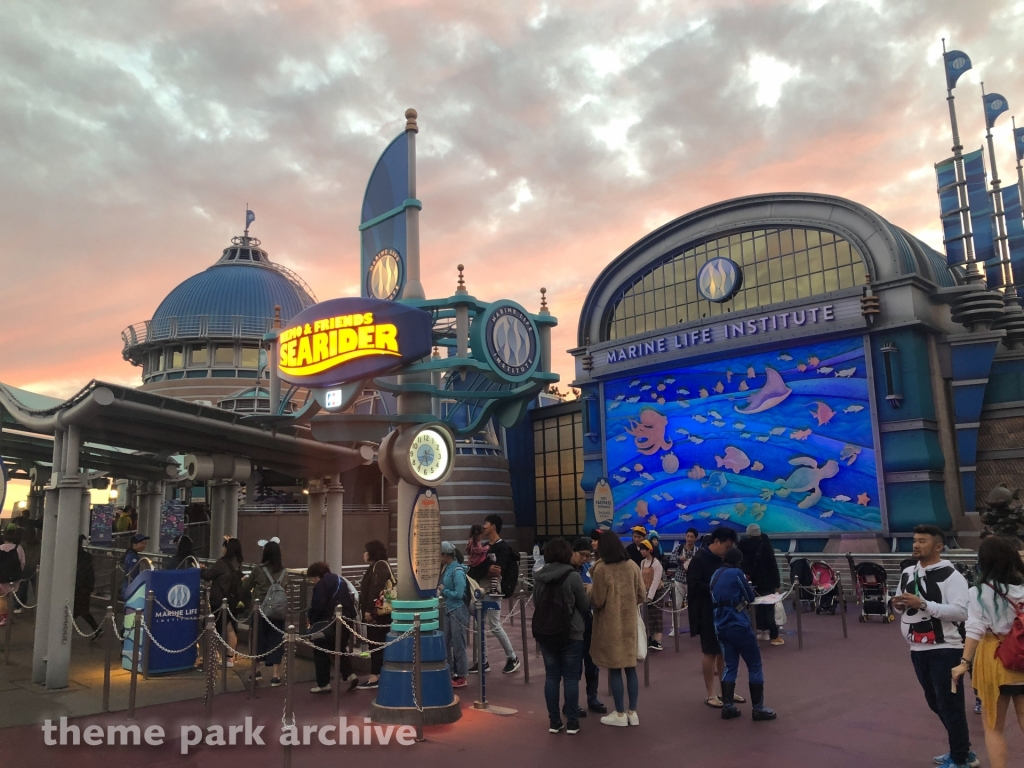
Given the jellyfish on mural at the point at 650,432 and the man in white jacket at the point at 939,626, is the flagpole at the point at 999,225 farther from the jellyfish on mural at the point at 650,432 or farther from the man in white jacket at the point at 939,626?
the man in white jacket at the point at 939,626

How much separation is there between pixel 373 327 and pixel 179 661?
6388 mm

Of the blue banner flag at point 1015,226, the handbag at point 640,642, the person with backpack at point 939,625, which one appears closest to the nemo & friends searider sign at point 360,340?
the handbag at point 640,642

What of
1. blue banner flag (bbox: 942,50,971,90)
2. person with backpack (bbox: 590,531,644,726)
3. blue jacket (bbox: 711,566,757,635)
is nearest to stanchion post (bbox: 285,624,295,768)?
person with backpack (bbox: 590,531,644,726)

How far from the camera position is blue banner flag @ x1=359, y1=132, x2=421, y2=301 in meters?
10.5

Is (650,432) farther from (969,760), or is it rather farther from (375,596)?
(969,760)

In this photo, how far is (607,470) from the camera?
28859 mm

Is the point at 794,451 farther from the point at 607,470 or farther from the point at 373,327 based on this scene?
the point at 373,327

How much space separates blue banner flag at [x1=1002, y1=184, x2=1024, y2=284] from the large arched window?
354 inches

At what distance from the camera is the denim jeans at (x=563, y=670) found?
304 inches

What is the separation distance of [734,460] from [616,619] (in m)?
18.2

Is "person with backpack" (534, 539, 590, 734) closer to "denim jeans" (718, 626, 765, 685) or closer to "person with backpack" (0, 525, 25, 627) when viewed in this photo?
"denim jeans" (718, 626, 765, 685)

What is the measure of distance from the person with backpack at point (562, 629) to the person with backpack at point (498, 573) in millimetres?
3039

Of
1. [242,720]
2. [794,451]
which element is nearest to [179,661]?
[242,720]

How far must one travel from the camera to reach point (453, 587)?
10.2 m
